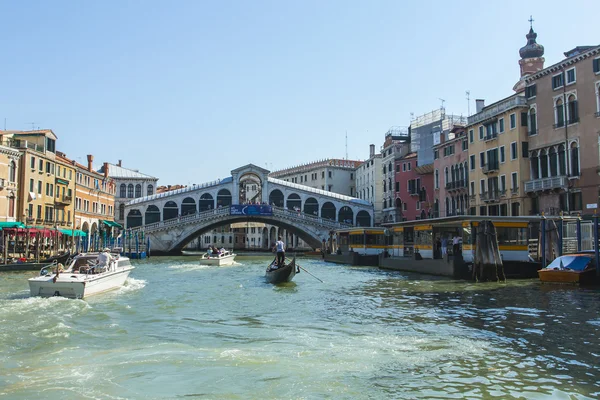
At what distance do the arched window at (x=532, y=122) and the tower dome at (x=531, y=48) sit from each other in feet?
34.1

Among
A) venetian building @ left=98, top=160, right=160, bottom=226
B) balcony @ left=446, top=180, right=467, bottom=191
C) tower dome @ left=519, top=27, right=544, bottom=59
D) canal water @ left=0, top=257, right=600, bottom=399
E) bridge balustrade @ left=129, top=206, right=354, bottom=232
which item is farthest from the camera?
venetian building @ left=98, top=160, right=160, bottom=226

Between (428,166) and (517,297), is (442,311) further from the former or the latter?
(428,166)

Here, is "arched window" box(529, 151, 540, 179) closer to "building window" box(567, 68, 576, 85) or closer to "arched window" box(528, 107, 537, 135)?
"arched window" box(528, 107, 537, 135)

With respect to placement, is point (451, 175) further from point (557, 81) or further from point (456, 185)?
point (557, 81)

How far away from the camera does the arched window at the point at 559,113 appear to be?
27.7 m

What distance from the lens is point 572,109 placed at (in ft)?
89.0

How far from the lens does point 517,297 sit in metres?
15.1

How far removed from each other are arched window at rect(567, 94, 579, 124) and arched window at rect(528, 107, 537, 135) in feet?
8.56

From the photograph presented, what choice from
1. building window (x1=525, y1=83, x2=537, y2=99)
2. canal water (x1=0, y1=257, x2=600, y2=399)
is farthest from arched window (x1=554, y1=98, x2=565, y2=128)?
canal water (x1=0, y1=257, x2=600, y2=399)

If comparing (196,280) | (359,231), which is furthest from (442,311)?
(359,231)

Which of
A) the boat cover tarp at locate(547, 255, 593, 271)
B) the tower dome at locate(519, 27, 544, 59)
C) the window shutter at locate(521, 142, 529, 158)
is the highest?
the tower dome at locate(519, 27, 544, 59)

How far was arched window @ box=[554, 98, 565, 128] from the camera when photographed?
27.7m

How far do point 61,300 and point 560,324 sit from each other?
1075 cm

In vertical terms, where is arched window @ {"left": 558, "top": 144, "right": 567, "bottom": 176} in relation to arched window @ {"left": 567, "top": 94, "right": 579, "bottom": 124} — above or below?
below
